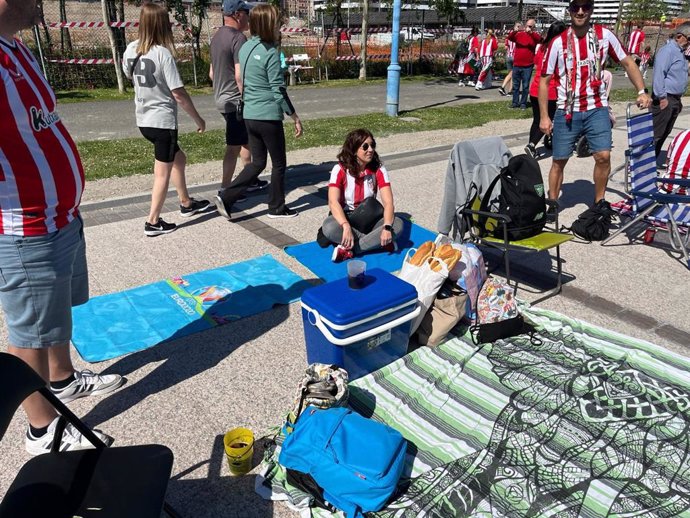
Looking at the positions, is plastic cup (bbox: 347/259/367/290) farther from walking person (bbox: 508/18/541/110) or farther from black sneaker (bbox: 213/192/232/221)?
walking person (bbox: 508/18/541/110)

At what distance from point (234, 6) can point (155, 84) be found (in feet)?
4.95

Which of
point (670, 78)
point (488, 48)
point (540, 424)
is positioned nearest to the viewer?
point (540, 424)

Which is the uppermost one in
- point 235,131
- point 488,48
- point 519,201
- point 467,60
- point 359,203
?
point 488,48

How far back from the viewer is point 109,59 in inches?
648

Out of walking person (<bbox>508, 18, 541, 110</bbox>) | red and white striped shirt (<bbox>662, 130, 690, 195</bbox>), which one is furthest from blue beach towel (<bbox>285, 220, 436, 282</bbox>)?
walking person (<bbox>508, 18, 541, 110</bbox>)

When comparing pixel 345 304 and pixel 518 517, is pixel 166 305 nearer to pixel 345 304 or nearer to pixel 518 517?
pixel 345 304

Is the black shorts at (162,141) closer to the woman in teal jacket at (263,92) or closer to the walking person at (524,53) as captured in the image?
the woman in teal jacket at (263,92)

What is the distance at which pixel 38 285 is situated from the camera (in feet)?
7.92

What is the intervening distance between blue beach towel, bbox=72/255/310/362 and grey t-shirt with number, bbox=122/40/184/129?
61.2 inches

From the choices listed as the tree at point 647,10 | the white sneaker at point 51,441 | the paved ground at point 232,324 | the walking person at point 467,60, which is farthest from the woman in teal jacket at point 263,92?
the tree at point 647,10

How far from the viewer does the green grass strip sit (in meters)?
8.04

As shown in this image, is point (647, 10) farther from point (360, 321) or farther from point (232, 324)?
point (360, 321)

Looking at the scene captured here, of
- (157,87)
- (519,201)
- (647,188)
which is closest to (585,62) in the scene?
(647,188)

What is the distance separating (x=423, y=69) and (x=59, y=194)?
23.5 metres
